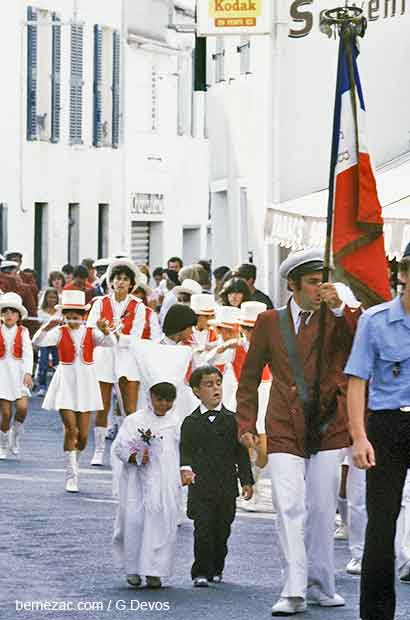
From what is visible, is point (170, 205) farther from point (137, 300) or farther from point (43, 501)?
point (43, 501)

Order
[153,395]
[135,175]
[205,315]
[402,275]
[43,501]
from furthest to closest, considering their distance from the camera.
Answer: [135,175] → [205,315] → [43,501] → [153,395] → [402,275]

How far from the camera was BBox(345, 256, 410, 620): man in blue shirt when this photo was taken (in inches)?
380

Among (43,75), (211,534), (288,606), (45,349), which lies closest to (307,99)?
(45,349)

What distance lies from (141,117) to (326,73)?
20896 millimetres

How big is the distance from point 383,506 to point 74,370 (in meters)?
9.21

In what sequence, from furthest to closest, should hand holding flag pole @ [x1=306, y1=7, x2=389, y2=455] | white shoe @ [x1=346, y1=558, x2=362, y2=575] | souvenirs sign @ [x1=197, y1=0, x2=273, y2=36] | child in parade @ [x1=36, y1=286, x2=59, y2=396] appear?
child in parade @ [x1=36, y1=286, x2=59, y2=396], souvenirs sign @ [x1=197, y1=0, x2=273, y2=36], white shoe @ [x1=346, y1=558, x2=362, y2=575], hand holding flag pole @ [x1=306, y1=7, x2=389, y2=455]

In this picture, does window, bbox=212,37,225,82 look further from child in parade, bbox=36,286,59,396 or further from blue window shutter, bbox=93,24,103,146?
blue window shutter, bbox=93,24,103,146

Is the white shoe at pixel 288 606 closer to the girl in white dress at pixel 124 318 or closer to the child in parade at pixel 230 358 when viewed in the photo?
the child in parade at pixel 230 358

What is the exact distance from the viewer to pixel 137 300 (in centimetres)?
1969

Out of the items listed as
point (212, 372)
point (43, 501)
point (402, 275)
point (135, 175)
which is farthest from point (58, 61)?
point (402, 275)

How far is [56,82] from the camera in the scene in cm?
4203

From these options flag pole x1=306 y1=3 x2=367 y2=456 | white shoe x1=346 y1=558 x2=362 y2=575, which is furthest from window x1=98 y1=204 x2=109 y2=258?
flag pole x1=306 y1=3 x2=367 y2=456

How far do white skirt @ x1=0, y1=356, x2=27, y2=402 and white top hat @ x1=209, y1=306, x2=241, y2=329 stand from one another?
390 cm

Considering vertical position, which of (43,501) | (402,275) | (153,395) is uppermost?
(402,275)
